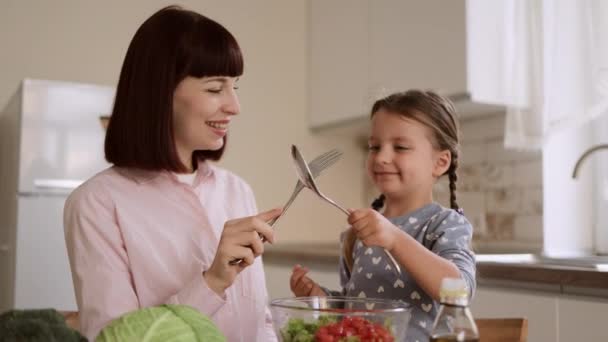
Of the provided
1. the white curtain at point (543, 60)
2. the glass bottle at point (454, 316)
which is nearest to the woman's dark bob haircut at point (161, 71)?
the glass bottle at point (454, 316)

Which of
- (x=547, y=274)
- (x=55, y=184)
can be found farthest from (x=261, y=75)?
(x=547, y=274)

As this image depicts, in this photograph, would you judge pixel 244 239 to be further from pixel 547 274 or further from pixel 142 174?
pixel 547 274

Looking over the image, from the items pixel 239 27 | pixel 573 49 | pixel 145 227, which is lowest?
pixel 145 227

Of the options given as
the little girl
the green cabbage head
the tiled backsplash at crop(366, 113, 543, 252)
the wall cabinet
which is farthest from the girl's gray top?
the tiled backsplash at crop(366, 113, 543, 252)

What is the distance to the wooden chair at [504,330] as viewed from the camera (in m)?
1.06

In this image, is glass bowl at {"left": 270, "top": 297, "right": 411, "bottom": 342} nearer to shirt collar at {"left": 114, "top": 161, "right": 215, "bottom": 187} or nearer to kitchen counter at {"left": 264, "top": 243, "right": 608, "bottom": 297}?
shirt collar at {"left": 114, "top": 161, "right": 215, "bottom": 187}

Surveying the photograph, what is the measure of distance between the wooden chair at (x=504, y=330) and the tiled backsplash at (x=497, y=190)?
151 centimetres

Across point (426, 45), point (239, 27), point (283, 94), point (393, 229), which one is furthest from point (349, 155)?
point (393, 229)

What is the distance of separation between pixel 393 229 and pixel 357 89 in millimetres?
2264

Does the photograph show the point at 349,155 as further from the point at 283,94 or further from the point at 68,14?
the point at 68,14

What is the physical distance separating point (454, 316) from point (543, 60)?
1962mm

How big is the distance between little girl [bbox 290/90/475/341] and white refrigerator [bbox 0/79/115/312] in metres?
1.77

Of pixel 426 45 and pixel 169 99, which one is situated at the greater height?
pixel 426 45

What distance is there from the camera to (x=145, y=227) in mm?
1204
